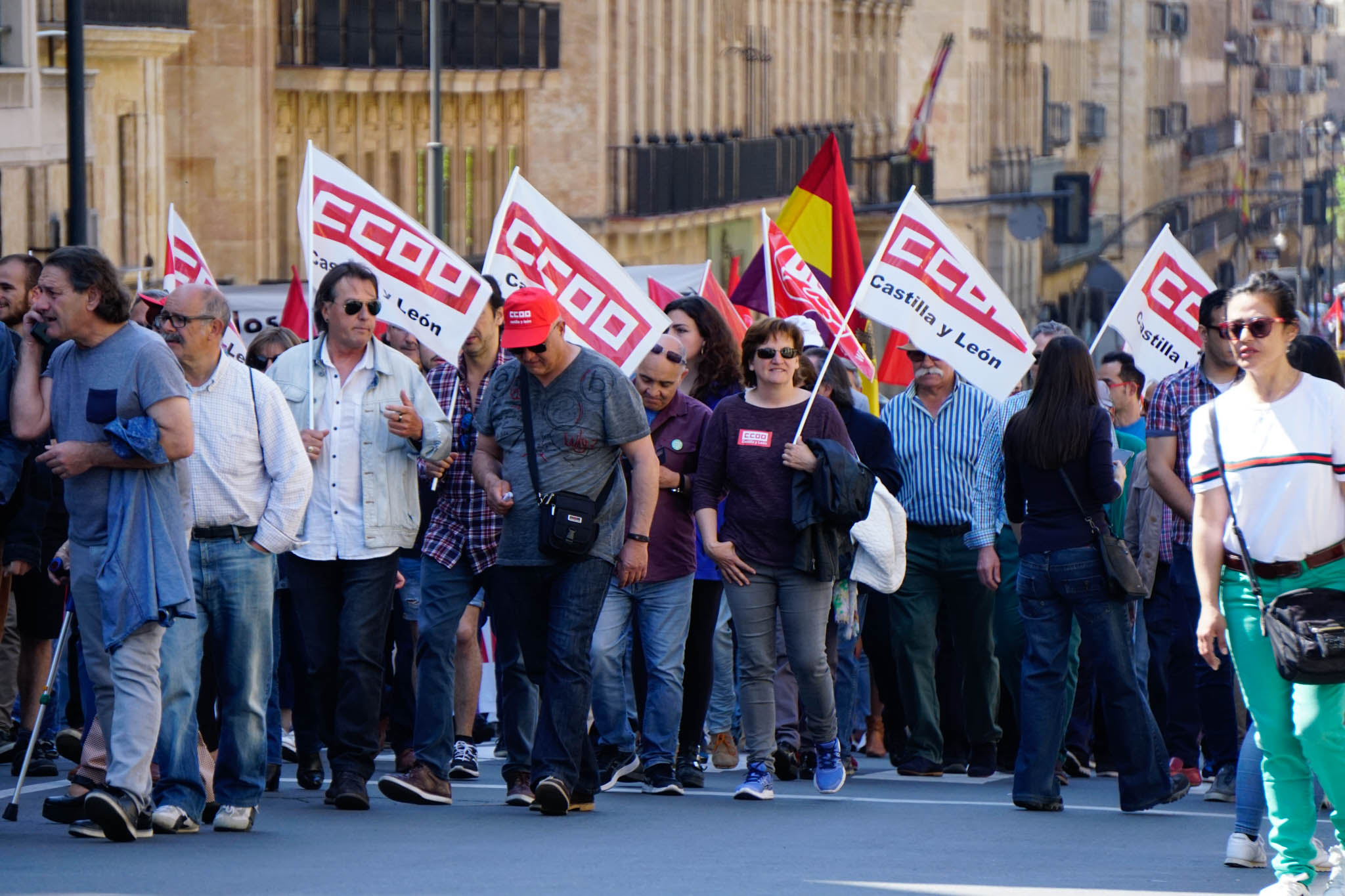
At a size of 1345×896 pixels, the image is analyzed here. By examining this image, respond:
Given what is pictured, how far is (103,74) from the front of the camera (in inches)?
1153

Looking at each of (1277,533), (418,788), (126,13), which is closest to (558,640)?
(418,788)

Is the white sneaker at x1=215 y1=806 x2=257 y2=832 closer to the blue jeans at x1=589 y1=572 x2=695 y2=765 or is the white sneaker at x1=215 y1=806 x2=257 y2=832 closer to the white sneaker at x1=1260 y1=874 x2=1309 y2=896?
the blue jeans at x1=589 y1=572 x2=695 y2=765

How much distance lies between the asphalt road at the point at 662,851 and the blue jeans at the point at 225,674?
0.18m

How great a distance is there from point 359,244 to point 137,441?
3.39m

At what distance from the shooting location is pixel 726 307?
47.2ft

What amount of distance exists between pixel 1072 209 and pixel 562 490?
90.5 ft

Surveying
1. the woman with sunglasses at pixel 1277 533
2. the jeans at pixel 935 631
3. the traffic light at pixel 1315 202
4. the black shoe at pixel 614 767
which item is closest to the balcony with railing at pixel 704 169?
the traffic light at pixel 1315 202

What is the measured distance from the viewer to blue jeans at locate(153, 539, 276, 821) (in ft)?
28.6

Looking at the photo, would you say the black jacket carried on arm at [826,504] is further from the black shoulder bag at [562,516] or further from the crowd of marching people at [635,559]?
the black shoulder bag at [562,516]

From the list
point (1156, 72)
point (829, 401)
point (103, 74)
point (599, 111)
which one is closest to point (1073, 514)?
point (829, 401)

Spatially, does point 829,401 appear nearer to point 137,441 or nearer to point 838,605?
point 838,605

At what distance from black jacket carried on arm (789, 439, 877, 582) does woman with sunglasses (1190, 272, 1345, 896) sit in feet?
7.75

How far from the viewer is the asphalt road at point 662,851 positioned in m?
7.94

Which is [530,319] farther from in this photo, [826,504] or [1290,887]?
[1290,887]
